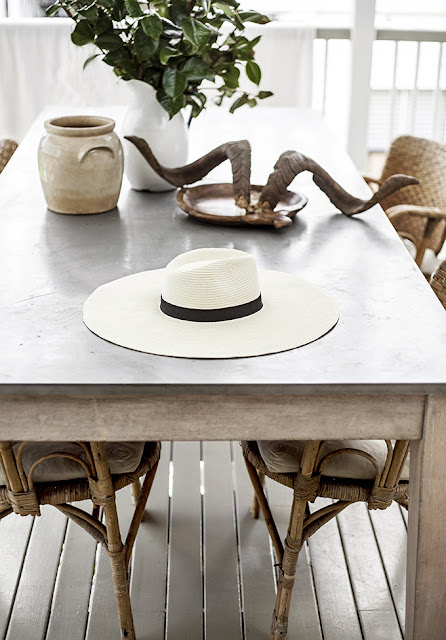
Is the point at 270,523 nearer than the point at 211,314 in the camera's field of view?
No

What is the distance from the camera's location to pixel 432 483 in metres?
1.40

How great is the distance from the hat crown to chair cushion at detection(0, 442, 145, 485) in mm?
332

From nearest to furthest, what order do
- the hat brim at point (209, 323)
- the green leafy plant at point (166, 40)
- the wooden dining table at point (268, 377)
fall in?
the wooden dining table at point (268, 377), the hat brim at point (209, 323), the green leafy plant at point (166, 40)

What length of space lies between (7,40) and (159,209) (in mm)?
2212

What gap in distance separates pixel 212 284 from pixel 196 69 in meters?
0.84

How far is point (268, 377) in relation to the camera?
130cm

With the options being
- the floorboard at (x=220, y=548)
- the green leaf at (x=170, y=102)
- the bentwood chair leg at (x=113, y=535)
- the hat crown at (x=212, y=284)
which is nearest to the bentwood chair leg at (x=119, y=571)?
the bentwood chair leg at (x=113, y=535)

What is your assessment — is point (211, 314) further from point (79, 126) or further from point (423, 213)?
point (423, 213)

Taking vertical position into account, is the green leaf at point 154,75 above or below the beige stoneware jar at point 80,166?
above

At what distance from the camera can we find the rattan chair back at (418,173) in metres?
2.88

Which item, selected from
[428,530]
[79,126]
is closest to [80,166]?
[79,126]

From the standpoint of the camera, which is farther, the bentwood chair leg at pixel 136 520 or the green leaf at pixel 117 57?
the green leaf at pixel 117 57

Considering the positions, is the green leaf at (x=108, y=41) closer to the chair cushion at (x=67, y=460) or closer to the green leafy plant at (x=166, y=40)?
the green leafy plant at (x=166, y=40)

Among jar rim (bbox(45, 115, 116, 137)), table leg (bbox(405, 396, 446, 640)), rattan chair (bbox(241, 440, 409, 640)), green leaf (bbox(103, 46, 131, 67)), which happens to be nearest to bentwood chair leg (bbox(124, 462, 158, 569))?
rattan chair (bbox(241, 440, 409, 640))
